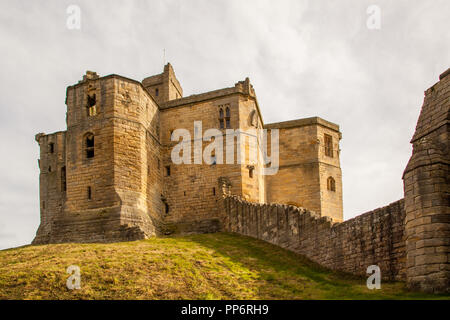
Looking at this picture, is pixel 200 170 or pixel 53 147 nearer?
pixel 200 170

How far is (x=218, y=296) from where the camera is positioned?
16469 millimetres

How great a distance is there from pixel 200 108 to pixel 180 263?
1544cm

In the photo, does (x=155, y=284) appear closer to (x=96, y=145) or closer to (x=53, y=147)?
(x=96, y=145)

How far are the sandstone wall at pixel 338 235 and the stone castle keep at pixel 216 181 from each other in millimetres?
41

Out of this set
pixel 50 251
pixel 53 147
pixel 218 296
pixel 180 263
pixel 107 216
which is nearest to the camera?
pixel 218 296

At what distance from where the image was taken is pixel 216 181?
31.8 meters

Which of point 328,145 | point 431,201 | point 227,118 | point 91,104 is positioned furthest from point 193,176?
point 431,201

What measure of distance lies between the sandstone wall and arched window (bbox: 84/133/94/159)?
29.2ft

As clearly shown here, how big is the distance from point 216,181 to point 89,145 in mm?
7364

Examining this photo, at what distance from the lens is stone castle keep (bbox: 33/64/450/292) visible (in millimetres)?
16719

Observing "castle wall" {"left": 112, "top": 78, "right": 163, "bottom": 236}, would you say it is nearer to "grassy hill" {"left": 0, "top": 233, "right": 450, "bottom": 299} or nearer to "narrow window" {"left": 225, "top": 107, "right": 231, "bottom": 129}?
"narrow window" {"left": 225, "top": 107, "right": 231, "bottom": 129}

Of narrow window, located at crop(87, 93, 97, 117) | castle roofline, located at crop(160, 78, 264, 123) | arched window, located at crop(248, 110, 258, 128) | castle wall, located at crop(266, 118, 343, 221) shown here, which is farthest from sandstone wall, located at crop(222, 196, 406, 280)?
narrow window, located at crop(87, 93, 97, 117)
